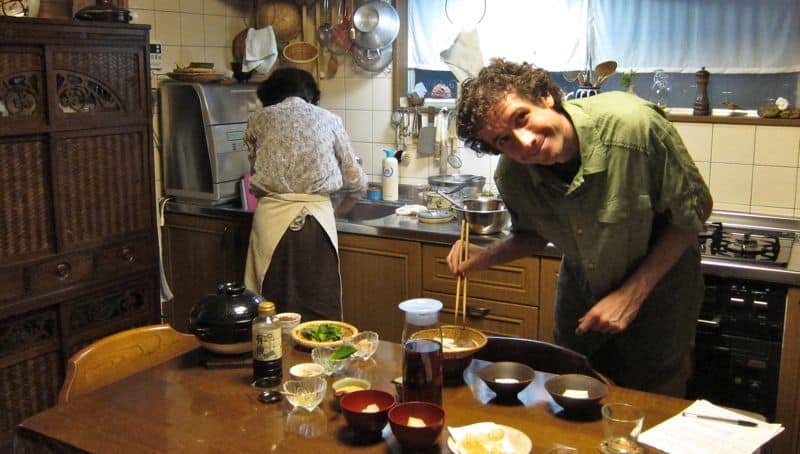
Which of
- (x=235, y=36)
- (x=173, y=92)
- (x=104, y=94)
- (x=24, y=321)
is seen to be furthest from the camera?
(x=235, y=36)

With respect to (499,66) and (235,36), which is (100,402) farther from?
(235,36)

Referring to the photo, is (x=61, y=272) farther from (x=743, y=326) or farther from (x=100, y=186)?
(x=743, y=326)

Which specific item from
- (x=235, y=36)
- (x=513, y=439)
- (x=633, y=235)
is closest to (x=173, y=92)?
(x=235, y=36)

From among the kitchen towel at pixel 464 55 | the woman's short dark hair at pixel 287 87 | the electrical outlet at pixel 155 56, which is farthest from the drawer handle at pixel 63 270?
the kitchen towel at pixel 464 55

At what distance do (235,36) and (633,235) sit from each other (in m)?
3.02

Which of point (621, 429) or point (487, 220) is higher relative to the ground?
point (487, 220)

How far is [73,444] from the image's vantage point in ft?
5.07

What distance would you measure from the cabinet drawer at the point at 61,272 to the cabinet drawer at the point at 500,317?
1454 millimetres

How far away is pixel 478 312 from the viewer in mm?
3195

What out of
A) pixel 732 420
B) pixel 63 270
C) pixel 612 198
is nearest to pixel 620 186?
pixel 612 198

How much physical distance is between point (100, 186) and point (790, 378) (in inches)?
105

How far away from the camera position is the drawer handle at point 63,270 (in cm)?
308

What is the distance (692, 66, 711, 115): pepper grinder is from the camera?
10.6 ft

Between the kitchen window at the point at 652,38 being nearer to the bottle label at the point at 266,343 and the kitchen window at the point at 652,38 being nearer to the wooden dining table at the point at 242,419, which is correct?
the wooden dining table at the point at 242,419
